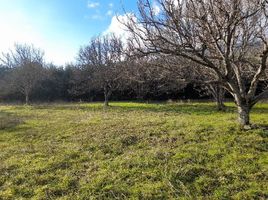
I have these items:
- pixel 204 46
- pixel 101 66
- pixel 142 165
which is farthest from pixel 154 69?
pixel 101 66

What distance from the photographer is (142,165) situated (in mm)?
6934

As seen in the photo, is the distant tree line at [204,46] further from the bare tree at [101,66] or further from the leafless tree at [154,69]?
the bare tree at [101,66]

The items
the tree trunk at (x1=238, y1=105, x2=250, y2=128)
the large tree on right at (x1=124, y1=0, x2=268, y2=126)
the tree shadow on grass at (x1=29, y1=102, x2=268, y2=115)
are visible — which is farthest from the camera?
the tree shadow on grass at (x1=29, y1=102, x2=268, y2=115)

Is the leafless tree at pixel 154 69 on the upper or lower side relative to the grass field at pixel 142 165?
upper

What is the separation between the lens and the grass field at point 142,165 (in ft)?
18.7

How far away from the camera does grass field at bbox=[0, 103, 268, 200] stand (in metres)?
5.71

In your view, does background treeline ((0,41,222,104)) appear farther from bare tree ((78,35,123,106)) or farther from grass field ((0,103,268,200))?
grass field ((0,103,268,200))

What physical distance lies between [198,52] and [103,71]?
20.5m

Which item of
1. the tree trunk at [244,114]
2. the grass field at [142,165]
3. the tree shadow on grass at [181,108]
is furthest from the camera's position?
the tree shadow on grass at [181,108]

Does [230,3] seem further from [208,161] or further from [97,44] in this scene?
[97,44]

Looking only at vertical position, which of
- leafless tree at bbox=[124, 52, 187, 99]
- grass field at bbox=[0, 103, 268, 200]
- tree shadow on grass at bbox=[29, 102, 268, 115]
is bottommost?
grass field at bbox=[0, 103, 268, 200]

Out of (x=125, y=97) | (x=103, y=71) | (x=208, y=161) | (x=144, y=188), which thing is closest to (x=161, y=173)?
(x=144, y=188)

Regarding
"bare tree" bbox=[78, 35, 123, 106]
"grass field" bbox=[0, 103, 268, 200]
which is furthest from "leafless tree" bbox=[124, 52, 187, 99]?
"bare tree" bbox=[78, 35, 123, 106]

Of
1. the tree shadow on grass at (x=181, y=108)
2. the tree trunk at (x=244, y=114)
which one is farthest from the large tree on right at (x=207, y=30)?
the tree shadow on grass at (x=181, y=108)
